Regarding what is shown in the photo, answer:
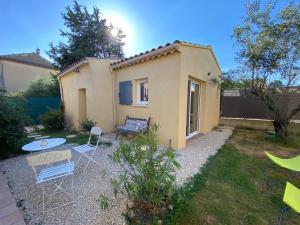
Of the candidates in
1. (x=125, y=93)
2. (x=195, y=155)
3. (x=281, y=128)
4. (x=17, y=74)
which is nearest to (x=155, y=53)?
(x=125, y=93)

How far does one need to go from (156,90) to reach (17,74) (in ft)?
62.1

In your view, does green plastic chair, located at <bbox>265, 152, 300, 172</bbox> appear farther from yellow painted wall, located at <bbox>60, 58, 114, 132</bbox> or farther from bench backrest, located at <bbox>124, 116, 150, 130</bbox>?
yellow painted wall, located at <bbox>60, 58, 114, 132</bbox>

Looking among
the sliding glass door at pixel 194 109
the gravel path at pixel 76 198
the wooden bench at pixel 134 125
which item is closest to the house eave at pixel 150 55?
the sliding glass door at pixel 194 109

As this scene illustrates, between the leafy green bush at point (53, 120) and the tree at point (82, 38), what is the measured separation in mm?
7519

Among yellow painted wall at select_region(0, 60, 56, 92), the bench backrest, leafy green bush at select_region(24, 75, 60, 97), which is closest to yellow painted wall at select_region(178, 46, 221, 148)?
the bench backrest

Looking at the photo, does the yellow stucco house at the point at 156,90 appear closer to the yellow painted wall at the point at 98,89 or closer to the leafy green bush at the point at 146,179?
the yellow painted wall at the point at 98,89

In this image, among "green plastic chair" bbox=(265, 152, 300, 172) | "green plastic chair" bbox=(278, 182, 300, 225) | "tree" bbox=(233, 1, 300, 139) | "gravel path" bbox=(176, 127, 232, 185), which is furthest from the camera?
"tree" bbox=(233, 1, 300, 139)

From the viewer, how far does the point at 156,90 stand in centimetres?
597

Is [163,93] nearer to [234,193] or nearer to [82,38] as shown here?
[234,193]

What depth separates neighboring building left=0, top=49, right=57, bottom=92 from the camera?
53.0 feet

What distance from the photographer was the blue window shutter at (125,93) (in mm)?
7166

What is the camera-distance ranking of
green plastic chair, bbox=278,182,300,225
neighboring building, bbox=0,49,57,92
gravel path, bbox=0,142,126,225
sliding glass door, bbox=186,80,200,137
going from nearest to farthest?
green plastic chair, bbox=278,182,300,225 < gravel path, bbox=0,142,126,225 < sliding glass door, bbox=186,80,200,137 < neighboring building, bbox=0,49,57,92

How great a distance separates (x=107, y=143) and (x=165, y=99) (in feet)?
9.70

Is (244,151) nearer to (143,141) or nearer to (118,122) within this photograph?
(143,141)
